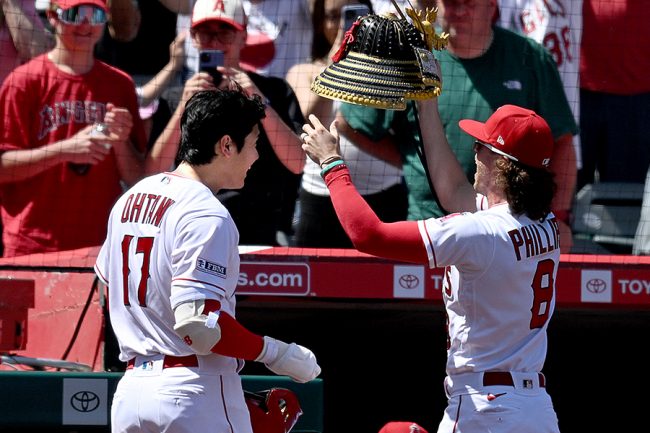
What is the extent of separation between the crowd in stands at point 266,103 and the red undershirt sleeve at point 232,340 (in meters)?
2.09

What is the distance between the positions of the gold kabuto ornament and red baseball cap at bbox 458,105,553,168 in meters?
0.31

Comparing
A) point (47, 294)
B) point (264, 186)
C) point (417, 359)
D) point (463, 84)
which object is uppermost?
point (463, 84)

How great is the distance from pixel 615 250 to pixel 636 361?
21.6 inches

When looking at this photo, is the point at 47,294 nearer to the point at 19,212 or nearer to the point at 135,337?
the point at 19,212

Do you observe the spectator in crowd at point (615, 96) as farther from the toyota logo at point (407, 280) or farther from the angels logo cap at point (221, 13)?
the angels logo cap at point (221, 13)

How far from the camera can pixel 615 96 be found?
5.79m

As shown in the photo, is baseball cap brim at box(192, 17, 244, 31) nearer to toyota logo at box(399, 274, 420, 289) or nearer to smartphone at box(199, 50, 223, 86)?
smartphone at box(199, 50, 223, 86)

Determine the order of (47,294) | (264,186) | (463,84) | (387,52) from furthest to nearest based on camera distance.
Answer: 1. (264,186)
2. (463,84)
3. (47,294)
4. (387,52)

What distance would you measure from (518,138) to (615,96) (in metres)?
3.03


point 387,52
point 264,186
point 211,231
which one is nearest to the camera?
point 211,231

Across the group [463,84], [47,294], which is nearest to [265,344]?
[47,294]

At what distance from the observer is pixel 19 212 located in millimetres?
5160

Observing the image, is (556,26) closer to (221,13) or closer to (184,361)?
(221,13)

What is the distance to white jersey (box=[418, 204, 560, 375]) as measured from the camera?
2828 mm
